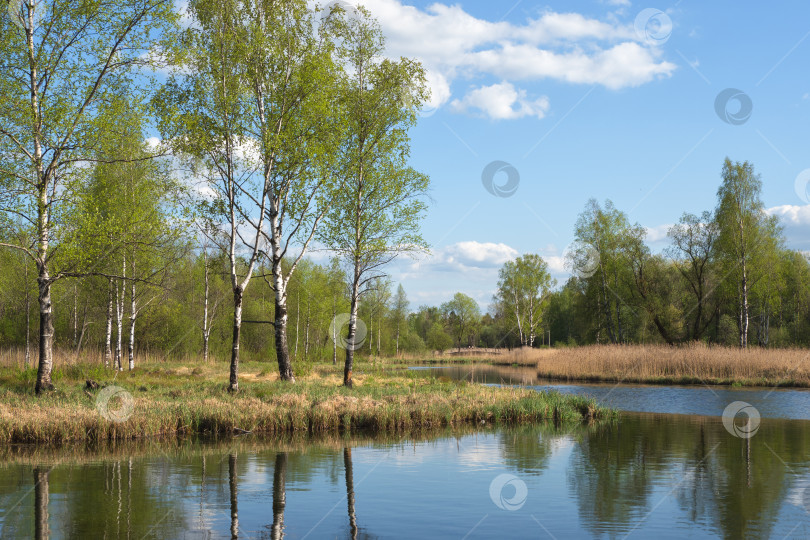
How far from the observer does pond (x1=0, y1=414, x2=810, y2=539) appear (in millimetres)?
10641

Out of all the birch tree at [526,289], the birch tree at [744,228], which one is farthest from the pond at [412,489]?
the birch tree at [526,289]

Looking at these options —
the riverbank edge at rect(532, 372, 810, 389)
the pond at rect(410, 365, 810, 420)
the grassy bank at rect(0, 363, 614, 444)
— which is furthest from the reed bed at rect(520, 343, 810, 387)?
the grassy bank at rect(0, 363, 614, 444)

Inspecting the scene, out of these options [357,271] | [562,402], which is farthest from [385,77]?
[562,402]

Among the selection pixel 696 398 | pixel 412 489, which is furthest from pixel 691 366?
pixel 412 489

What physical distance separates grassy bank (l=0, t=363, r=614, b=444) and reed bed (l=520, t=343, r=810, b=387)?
62.5ft

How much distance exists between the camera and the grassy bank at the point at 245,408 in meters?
18.5

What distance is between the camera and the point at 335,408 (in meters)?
22.2

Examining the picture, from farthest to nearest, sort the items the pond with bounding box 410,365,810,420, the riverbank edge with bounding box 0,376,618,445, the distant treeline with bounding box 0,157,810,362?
the distant treeline with bounding box 0,157,810,362, the pond with bounding box 410,365,810,420, the riverbank edge with bounding box 0,376,618,445

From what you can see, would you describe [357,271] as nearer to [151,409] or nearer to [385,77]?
[385,77]

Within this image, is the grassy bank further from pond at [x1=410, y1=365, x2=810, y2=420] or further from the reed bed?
the reed bed

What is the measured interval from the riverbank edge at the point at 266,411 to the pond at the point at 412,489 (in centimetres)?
110

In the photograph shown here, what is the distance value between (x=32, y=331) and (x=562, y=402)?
161ft

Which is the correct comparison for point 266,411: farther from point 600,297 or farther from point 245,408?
point 600,297

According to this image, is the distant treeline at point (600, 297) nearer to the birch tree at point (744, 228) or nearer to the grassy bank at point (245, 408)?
the birch tree at point (744, 228)
